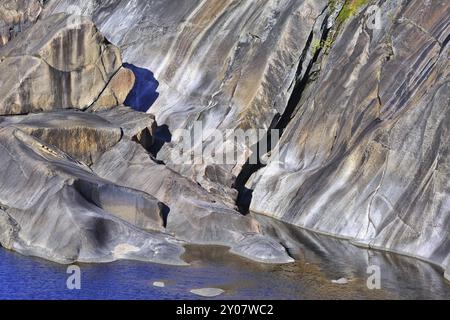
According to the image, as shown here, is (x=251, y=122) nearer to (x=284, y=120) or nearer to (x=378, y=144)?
(x=284, y=120)

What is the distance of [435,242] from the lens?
40094mm

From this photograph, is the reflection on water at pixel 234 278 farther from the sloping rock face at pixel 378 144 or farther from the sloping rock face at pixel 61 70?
the sloping rock face at pixel 61 70

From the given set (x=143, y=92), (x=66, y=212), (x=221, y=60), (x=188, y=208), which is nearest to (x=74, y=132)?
(x=188, y=208)

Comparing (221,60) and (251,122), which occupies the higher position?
(221,60)

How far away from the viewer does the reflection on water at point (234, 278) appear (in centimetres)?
3438

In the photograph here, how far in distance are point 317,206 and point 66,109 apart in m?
15.8

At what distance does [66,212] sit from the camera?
3969cm

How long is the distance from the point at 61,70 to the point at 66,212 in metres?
15.2

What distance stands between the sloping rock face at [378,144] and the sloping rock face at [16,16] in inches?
1133

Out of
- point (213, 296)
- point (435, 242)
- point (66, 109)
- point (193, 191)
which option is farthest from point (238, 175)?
point (213, 296)

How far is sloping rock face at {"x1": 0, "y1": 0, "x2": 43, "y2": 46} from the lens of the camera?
7381cm

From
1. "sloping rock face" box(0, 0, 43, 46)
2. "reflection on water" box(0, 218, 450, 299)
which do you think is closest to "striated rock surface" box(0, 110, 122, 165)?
"reflection on water" box(0, 218, 450, 299)

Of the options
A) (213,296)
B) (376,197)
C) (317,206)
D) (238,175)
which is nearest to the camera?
(213,296)

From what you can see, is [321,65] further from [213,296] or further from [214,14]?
[213,296]
